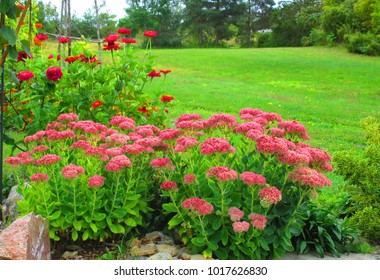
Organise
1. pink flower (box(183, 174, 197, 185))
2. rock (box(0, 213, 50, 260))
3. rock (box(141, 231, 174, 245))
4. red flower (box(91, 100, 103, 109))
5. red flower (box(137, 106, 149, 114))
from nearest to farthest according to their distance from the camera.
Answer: rock (box(0, 213, 50, 260)), pink flower (box(183, 174, 197, 185)), rock (box(141, 231, 174, 245)), red flower (box(91, 100, 103, 109)), red flower (box(137, 106, 149, 114))

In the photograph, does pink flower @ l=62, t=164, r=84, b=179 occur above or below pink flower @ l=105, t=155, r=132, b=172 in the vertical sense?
below

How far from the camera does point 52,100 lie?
209 inches

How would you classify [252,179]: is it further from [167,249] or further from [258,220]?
[167,249]

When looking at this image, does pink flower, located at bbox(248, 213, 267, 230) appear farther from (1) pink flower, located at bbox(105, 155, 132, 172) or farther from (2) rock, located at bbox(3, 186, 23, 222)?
(2) rock, located at bbox(3, 186, 23, 222)

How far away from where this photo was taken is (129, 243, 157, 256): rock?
3260 millimetres

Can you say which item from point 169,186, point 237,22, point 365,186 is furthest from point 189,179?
point 237,22

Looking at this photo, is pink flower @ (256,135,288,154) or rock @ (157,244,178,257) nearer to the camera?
pink flower @ (256,135,288,154)

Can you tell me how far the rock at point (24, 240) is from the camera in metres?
2.80

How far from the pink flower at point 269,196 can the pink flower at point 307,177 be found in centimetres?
14

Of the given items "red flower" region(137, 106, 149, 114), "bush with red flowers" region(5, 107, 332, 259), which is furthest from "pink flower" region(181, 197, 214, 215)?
"red flower" region(137, 106, 149, 114)

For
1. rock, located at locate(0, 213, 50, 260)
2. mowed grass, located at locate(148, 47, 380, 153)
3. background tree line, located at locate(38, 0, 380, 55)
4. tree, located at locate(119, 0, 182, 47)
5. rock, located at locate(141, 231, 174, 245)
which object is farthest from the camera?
tree, located at locate(119, 0, 182, 47)

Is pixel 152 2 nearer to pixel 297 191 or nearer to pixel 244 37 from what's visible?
pixel 244 37

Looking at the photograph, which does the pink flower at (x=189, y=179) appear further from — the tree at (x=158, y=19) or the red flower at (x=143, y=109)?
the tree at (x=158, y=19)

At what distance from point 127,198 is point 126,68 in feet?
7.22
